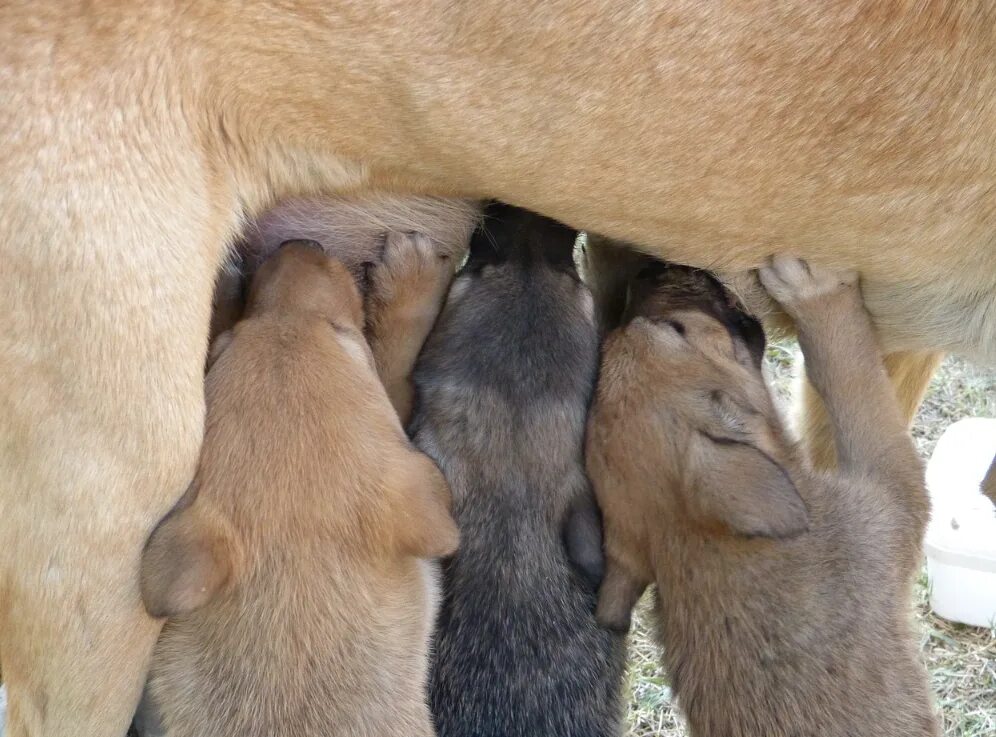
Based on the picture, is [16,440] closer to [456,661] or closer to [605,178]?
[456,661]

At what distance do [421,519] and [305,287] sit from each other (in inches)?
20.7

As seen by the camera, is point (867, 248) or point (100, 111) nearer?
point (100, 111)

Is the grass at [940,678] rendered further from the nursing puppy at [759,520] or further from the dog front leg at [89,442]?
the dog front leg at [89,442]

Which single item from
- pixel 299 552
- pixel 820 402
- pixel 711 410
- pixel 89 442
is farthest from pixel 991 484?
pixel 89 442

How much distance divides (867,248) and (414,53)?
1001mm

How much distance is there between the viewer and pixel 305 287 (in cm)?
230

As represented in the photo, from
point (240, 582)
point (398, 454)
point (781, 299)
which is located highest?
point (781, 299)

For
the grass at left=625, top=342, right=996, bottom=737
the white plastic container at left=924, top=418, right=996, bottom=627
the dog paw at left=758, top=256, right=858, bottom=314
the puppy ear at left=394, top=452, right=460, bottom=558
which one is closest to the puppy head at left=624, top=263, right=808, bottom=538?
the dog paw at left=758, top=256, right=858, bottom=314

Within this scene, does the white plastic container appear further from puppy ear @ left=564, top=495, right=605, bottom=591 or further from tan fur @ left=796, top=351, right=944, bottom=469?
puppy ear @ left=564, top=495, right=605, bottom=591

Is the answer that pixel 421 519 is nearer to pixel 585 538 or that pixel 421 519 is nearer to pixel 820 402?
pixel 585 538

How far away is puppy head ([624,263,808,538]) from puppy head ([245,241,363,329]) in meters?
0.58

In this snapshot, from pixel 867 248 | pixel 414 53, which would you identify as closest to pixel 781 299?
pixel 867 248

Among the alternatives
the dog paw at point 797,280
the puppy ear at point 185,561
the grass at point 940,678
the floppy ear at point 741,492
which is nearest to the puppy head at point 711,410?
the floppy ear at point 741,492

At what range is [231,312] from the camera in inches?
98.8
